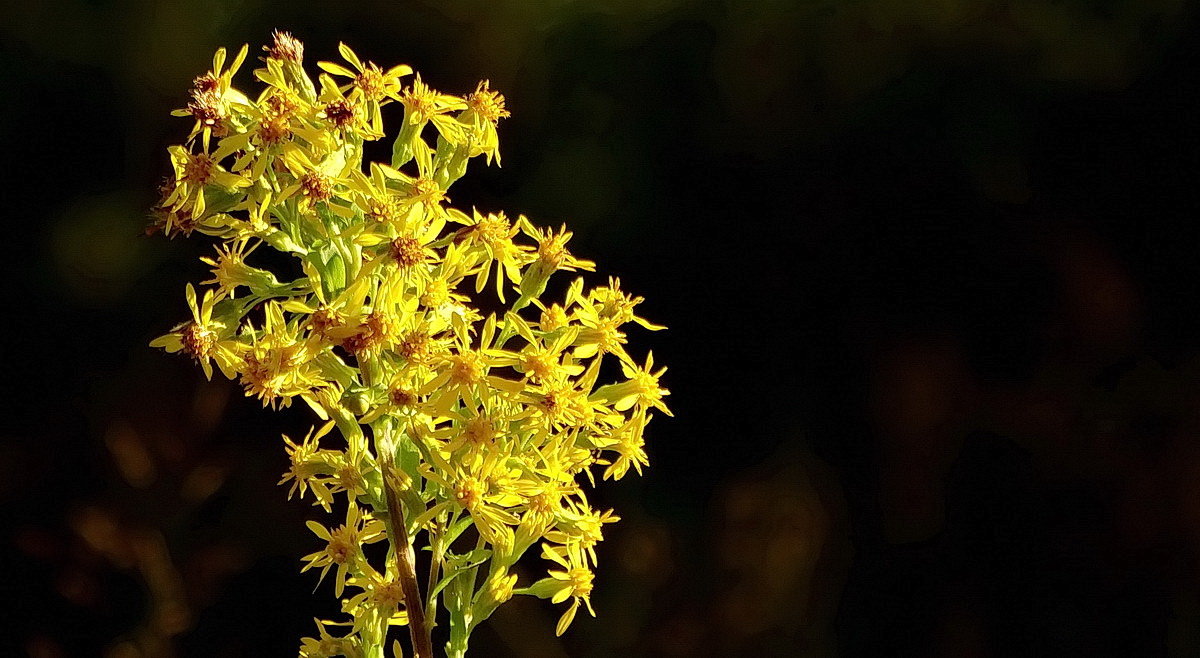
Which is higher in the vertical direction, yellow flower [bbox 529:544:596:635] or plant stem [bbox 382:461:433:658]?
plant stem [bbox 382:461:433:658]

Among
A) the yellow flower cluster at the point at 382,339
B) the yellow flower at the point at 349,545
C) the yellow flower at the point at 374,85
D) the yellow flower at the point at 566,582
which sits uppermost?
the yellow flower at the point at 374,85

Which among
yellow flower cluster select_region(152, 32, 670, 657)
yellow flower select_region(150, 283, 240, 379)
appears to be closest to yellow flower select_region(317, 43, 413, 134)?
yellow flower cluster select_region(152, 32, 670, 657)

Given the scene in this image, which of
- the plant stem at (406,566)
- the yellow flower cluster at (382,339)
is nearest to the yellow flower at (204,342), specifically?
the yellow flower cluster at (382,339)

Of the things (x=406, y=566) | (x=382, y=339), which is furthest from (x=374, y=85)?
(x=406, y=566)

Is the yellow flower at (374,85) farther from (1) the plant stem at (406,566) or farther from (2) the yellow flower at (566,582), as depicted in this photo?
(2) the yellow flower at (566,582)

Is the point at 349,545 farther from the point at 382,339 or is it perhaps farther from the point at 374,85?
the point at 374,85

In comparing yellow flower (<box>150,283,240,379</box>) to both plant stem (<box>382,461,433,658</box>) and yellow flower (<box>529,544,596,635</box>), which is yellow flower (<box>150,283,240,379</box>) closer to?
plant stem (<box>382,461,433,658</box>)

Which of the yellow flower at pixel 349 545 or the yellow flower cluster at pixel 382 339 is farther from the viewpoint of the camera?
the yellow flower at pixel 349 545

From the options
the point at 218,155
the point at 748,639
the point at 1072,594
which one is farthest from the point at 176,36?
the point at 1072,594

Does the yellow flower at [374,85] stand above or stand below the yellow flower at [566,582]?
above

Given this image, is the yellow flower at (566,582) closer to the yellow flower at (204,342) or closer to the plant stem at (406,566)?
the plant stem at (406,566)
